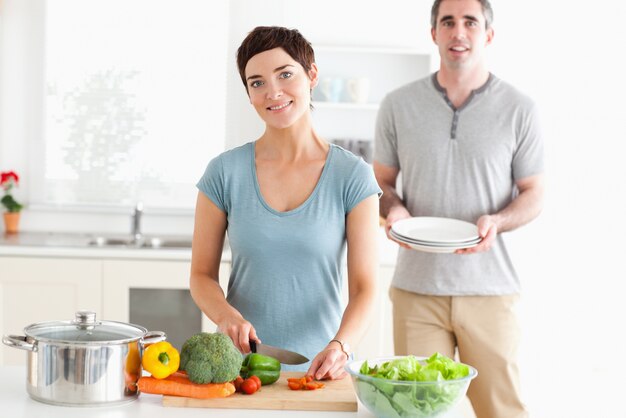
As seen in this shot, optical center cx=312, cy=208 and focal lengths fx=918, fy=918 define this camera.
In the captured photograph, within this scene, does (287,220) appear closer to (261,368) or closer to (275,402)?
(261,368)

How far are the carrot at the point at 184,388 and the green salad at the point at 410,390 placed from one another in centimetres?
29

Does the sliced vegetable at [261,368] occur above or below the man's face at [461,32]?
below

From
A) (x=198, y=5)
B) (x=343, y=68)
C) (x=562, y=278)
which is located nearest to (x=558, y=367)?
(x=562, y=278)

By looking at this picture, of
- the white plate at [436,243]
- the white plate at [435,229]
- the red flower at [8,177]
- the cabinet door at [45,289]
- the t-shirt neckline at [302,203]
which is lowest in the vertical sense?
the cabinet door at [45,289]

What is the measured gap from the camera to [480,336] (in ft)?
9.95

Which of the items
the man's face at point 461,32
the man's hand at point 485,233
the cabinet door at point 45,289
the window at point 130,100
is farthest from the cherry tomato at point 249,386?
the window at point 130,100

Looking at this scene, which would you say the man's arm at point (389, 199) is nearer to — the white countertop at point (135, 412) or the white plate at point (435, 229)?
the white plate at point (435, 229)

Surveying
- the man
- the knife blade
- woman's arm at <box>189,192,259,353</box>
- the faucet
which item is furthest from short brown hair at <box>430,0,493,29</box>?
the faucet

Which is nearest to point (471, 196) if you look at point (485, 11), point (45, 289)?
point (485, 11)

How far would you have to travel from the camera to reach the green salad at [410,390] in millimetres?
1769

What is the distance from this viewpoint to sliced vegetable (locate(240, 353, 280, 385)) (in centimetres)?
199

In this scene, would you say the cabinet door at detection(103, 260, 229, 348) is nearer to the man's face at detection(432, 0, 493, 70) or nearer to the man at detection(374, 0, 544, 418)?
the man at detection(374, 0, 544, 418)

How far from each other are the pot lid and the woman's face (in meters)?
0.66

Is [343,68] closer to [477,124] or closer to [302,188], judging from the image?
[477,124]
